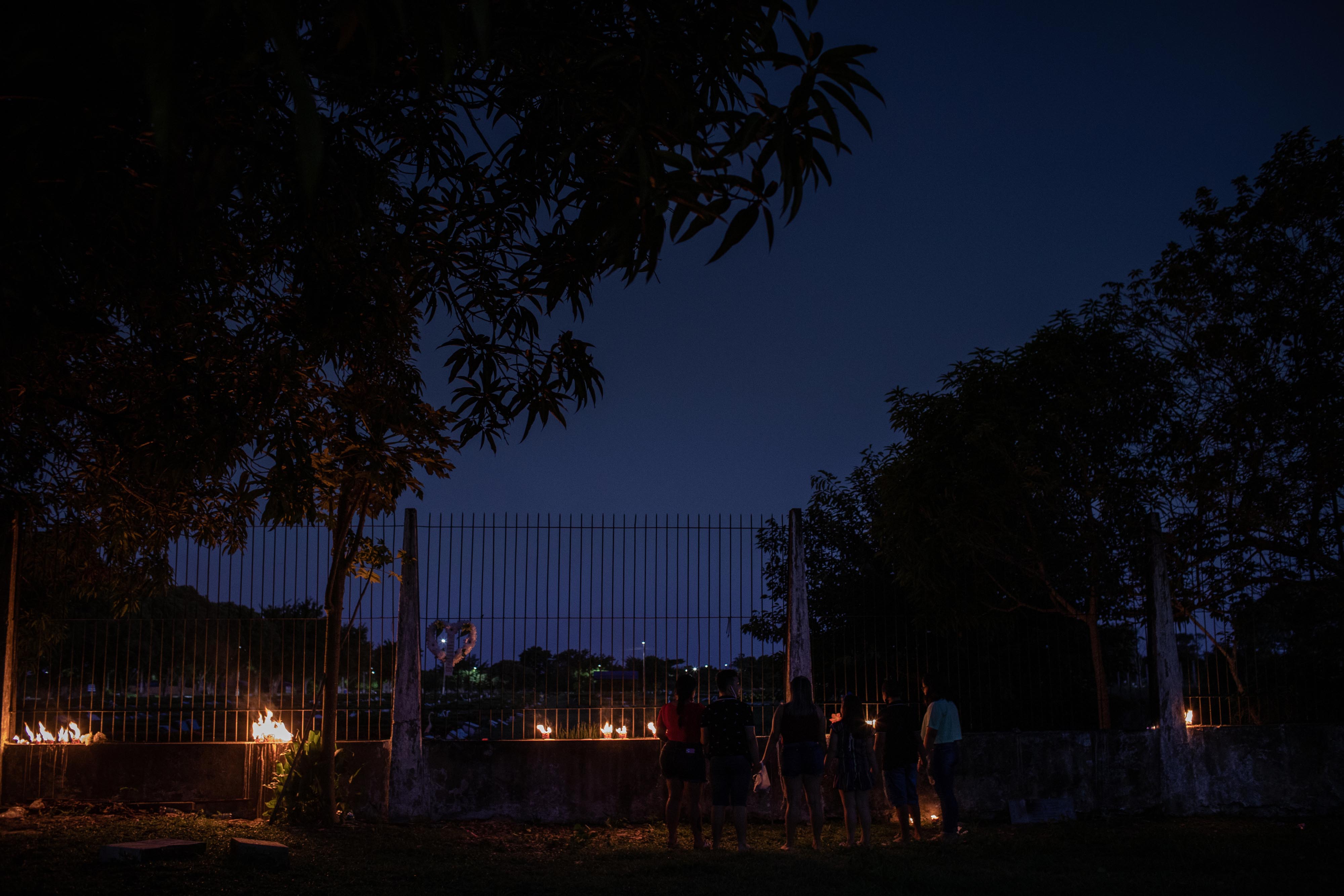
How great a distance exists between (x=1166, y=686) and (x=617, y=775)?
5896mm

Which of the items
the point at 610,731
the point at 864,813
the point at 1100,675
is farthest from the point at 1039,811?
the point at 610,731

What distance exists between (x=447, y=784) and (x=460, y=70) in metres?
6.88

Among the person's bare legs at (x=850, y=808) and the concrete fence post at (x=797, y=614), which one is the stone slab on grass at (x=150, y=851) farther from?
the concrete fence post at (x=797, y=614)

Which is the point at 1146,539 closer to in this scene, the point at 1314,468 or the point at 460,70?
the point at 1314,468

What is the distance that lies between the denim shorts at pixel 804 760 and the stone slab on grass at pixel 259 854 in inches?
163

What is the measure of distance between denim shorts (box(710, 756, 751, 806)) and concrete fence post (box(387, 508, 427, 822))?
3.12m

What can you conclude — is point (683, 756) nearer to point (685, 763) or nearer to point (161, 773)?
point (685, 763)

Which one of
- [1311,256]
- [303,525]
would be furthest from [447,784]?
[1311,256]

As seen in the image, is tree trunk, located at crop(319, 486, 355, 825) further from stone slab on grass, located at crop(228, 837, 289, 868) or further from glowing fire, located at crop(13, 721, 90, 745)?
glowing fire, located at crop(13, 721, 90, 745)

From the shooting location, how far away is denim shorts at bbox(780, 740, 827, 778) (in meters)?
8.81

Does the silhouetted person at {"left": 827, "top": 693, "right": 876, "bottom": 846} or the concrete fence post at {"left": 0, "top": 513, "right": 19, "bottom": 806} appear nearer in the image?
the silhouetted person at {"left": 827, "top": 693, "right": 876, "bottom": 846}

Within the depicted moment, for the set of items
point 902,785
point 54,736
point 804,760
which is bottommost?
point 902,785

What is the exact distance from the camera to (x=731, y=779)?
27.9 feet

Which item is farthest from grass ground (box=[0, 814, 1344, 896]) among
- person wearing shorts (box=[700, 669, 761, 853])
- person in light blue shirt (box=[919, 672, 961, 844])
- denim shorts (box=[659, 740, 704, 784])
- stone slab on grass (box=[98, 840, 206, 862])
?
denim shorts (box=[659, 740, 704, 784])
